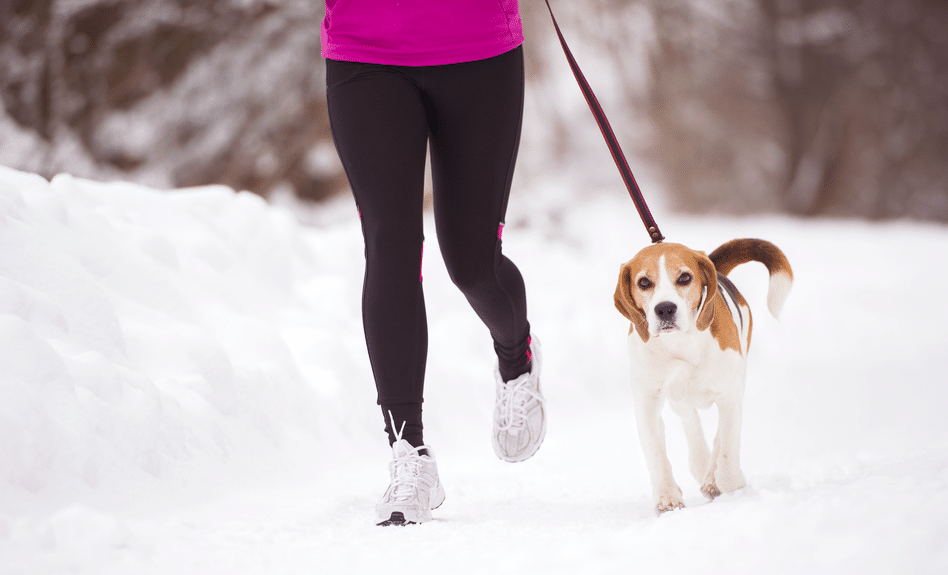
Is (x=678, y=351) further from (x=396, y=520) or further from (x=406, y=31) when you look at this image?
(x=406, y=31)

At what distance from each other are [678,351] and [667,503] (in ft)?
1.17

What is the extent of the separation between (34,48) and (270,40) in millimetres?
2279

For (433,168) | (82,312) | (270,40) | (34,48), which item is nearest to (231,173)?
(270,40)

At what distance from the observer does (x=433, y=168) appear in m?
1.92

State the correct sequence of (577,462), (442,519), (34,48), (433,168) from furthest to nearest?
(34,48), (577,462), (433,168), (442,519)

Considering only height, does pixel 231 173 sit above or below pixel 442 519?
above

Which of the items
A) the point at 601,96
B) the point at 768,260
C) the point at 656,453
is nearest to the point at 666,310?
the point at 656,453

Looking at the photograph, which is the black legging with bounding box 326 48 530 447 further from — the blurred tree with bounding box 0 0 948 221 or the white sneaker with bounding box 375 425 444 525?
the blurred tree with bounding box 0 0 948 221

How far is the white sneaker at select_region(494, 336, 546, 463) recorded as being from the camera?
6.92ft

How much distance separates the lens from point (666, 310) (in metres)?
1.68

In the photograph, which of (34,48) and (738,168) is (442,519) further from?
(738,168)

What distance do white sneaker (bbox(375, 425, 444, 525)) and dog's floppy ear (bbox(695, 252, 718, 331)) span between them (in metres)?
0.73

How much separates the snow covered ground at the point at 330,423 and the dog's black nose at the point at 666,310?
0.42 m

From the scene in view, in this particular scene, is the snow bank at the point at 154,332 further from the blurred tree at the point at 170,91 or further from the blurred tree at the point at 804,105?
the blurred tree at the point at 804,105
